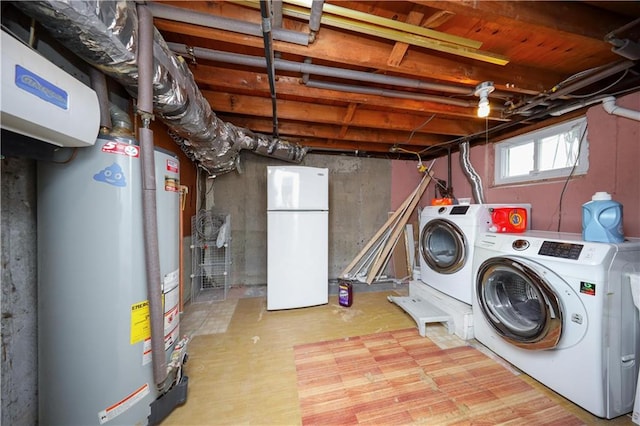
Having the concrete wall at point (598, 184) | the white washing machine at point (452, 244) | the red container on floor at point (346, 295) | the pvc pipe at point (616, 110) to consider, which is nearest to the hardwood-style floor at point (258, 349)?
the red container on floor at point (346, 295)

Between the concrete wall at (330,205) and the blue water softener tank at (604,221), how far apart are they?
222 centimetres

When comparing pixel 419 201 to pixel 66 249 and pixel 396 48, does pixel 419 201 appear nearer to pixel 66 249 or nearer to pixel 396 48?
pixel 396 48

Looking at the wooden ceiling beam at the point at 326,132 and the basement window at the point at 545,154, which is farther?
the wooden ceiling beam at the point at 326,132

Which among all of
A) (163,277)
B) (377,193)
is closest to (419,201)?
(377,193)

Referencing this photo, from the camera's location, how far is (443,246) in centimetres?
254

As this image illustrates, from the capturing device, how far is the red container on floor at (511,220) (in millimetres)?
1890

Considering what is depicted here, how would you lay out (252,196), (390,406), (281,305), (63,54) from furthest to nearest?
(252,196)
(281,305)
(390,406)
(63,54)

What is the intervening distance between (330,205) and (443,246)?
159 cm

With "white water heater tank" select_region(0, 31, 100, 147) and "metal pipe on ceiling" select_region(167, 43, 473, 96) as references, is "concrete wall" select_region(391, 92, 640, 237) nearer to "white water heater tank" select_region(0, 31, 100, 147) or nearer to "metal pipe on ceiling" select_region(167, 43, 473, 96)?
"metal pipe on ceiling" select_region(167, 43, 473, 96)

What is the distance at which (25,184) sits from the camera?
97cm

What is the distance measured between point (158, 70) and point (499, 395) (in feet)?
8.79

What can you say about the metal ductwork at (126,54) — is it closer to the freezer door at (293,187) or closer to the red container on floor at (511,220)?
the freezer door at (293,187)

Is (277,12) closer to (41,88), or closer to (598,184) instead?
(41,88)

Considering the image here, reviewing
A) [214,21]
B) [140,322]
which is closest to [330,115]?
[214,21]
